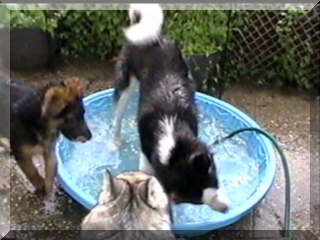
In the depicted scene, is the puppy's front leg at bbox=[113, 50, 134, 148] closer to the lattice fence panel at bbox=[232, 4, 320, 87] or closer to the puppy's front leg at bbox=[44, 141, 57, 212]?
the puppy's front leg at bbox=[44, 141, 57, 212]

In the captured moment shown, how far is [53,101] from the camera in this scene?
152 inches

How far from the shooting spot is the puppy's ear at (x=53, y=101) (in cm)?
386

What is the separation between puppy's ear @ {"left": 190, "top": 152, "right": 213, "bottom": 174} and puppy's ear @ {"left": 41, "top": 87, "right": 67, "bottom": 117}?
2.74 feet

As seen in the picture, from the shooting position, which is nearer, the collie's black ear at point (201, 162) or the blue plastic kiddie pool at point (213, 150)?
the collie's black ear at point (201, 162)

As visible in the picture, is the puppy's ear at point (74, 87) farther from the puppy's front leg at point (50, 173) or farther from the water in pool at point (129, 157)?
the water in pool at point (129, 157)

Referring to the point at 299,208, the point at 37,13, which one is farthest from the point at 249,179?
the point at 37,13

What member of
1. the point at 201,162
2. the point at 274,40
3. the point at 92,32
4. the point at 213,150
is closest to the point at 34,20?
the point at 92,32

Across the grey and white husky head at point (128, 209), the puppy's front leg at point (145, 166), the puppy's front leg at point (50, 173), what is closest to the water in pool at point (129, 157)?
the puppy's front leg at point (50, 173)

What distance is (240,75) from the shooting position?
5773 mm

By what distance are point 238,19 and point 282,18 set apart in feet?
1.19

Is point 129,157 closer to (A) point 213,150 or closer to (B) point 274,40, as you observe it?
(A) point 213,150

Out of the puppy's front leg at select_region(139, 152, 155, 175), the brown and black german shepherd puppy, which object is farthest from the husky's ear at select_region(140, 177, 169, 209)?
the brown and black german shepherd puppy

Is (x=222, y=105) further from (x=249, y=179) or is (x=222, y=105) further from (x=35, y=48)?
(x=35, y=48)

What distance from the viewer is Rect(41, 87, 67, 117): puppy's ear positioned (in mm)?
3857
